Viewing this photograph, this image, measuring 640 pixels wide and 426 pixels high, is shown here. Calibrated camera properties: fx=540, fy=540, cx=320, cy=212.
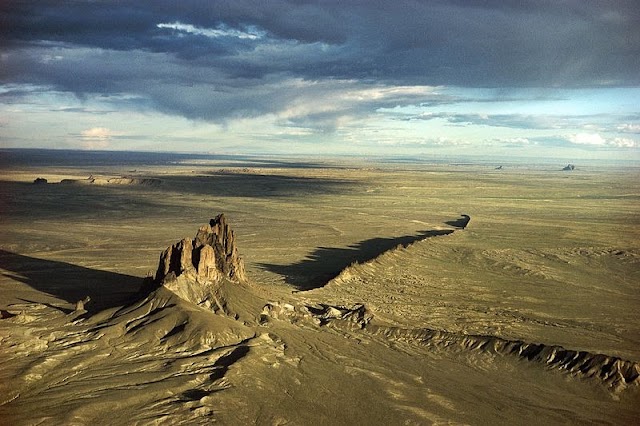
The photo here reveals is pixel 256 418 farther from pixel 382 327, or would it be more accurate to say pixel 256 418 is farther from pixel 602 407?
pixel 602 407

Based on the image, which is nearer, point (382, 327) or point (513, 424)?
point (513, 424)

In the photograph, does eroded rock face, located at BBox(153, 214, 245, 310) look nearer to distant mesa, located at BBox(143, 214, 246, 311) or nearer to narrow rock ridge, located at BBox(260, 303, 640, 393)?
distant mesa, located at BBox(143, 214, 246, 311)

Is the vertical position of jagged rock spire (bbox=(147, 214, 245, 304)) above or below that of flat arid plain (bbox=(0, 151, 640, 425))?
above

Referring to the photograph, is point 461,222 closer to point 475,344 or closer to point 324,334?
point 475,344

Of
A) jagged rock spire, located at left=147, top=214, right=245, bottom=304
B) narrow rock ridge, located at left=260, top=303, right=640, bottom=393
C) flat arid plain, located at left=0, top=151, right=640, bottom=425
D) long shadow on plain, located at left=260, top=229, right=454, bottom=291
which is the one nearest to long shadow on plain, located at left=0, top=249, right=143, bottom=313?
flat arid plain, located at left=0, top=151, right=640, bottom=425

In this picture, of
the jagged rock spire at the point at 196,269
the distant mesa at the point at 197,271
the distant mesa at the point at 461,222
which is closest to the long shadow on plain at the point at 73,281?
the distant mesa at the point at 197,271

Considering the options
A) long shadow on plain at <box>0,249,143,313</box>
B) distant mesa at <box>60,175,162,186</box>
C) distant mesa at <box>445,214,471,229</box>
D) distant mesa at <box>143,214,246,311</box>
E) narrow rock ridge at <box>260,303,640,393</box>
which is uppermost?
distant mesa at <box>60,175,162,186</box>

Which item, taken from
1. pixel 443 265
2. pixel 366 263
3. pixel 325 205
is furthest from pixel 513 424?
pixel 325 205
